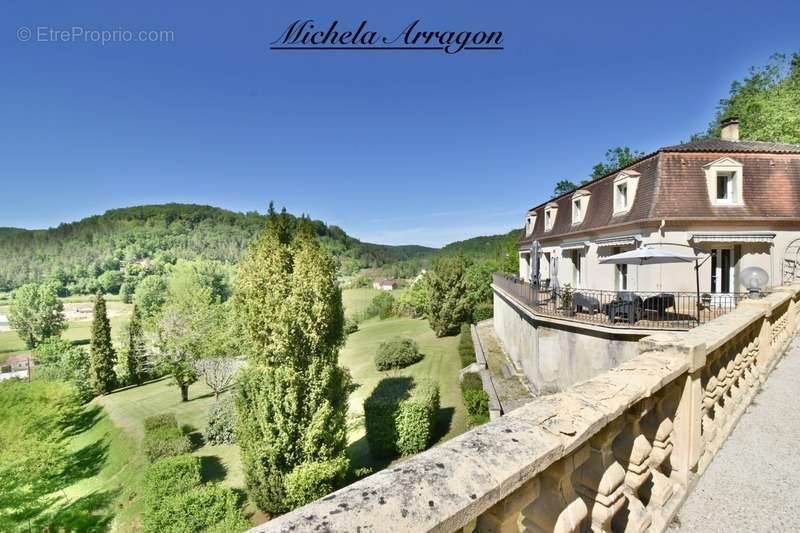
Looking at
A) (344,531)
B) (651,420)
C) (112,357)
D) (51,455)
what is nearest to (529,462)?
(344,531)

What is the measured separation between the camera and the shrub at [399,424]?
1275 cm

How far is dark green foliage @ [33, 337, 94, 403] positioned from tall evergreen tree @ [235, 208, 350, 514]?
3178cm

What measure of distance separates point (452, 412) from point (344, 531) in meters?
16.2

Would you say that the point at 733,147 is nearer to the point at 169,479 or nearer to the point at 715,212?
the point at 715,212

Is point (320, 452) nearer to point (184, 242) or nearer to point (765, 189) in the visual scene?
point (765, 189)

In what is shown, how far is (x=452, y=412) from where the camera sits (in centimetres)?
1587

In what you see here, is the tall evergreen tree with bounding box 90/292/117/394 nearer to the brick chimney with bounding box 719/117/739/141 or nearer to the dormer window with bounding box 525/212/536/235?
the dormer window with bounding box 525/212/536/235

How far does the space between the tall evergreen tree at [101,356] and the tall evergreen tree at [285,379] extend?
104 ft

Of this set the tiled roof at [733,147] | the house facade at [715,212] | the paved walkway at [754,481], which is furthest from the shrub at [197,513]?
the tiled roof at [733,147]

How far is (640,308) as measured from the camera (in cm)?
1153

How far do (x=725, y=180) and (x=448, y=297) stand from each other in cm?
2115

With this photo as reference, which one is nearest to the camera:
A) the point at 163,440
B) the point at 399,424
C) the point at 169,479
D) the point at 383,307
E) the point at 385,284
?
the point at 169,479

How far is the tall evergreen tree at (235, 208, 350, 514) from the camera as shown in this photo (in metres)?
9.77

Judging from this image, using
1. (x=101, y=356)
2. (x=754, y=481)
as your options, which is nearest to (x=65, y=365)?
(x=101, y=356)
